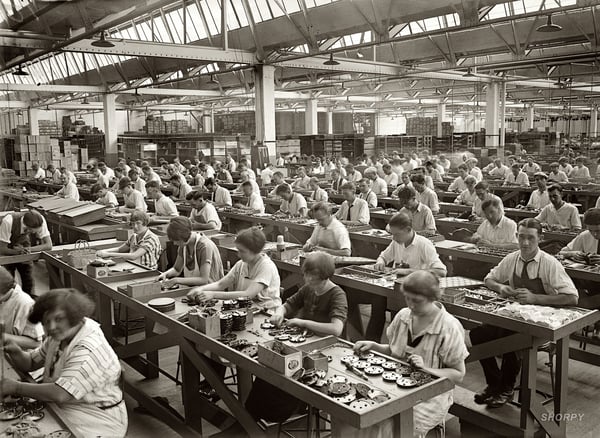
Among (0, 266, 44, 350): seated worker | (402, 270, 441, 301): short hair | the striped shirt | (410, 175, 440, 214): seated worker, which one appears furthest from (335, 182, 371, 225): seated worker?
(0, 266, 44, 350): seated worker

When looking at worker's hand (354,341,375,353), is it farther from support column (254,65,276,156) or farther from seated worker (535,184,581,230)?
support column (254,65,276,156)

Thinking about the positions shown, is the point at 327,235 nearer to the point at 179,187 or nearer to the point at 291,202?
the point at 291,202

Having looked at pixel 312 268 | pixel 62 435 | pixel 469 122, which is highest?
pixel 469 122

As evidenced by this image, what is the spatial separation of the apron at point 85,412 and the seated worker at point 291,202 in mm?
6652

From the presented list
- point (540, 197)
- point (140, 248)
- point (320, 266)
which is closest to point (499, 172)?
point (540, 197)

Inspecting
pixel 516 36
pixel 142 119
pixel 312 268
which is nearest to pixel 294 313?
pixel 312 268

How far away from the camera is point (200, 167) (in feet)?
58.0

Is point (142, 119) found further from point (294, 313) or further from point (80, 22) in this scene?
point (294, 313)

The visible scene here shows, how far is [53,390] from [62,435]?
395 millimetres

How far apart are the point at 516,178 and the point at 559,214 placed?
6485mm

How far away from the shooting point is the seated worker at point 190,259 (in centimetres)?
527

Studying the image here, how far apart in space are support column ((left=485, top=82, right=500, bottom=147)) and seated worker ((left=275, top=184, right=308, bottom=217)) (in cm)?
1531

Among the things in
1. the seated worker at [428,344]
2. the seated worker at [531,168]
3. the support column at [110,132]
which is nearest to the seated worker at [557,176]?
the seated worker at [531,168]

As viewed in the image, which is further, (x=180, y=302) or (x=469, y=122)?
(x=469, y=122)
